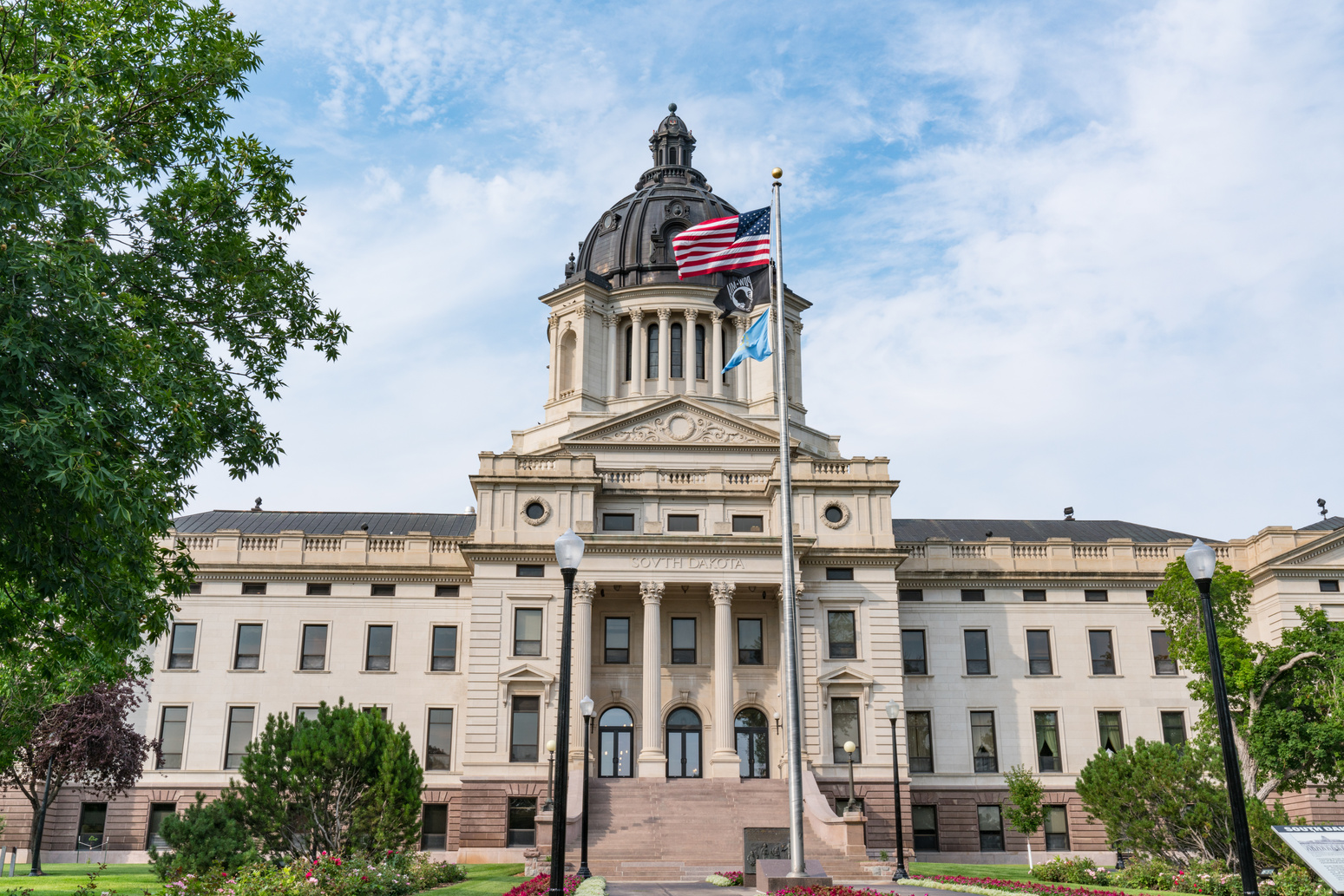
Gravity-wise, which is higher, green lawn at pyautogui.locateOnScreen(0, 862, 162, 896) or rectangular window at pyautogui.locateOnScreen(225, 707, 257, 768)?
rectangular window at pyautogui.locateOnScreen(225, 707, 257, 768)

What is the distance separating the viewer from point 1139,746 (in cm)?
3105

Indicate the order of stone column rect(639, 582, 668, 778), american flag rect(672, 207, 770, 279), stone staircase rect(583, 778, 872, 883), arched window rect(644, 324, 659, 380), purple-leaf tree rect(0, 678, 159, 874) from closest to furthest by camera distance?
american flag rect(672, 207, 770, 279), stone staircase rect(583, 778, 872, 883), purple-leaf tree rect(0, 678, 159, 874), stone column rect(639, 582, 668, 778), arched window rect(644, 324, 659, 380)

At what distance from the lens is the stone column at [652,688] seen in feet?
133

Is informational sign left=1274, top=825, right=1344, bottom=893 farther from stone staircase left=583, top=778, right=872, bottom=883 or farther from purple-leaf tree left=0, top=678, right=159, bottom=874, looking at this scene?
purple-leaf tree left=0, top=678, right=159, bottom=874

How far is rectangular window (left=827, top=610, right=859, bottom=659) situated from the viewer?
44122mm

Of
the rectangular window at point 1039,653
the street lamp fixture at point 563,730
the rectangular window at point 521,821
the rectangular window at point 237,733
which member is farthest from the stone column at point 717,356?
the street lamp fixture at point 563,730

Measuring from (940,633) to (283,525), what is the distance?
30.9 m

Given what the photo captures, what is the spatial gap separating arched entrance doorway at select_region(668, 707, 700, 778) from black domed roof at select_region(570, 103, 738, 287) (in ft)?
81.4

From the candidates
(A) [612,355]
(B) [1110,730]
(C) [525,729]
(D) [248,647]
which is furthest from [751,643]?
(D) [248,647]

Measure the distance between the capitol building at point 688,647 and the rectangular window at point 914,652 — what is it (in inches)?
4.3

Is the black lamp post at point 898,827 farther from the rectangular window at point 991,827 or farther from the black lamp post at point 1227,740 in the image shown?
the black lamp post at point 1227,740

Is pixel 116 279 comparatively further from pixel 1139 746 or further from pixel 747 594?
pixel 747 594

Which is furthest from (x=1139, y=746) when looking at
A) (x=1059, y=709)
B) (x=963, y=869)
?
(x=1059, y=709)

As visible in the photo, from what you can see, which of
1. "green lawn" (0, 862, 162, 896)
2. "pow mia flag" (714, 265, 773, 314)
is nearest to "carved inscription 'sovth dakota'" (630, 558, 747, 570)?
"pow mia flag" (714, 265, 773, 314)
